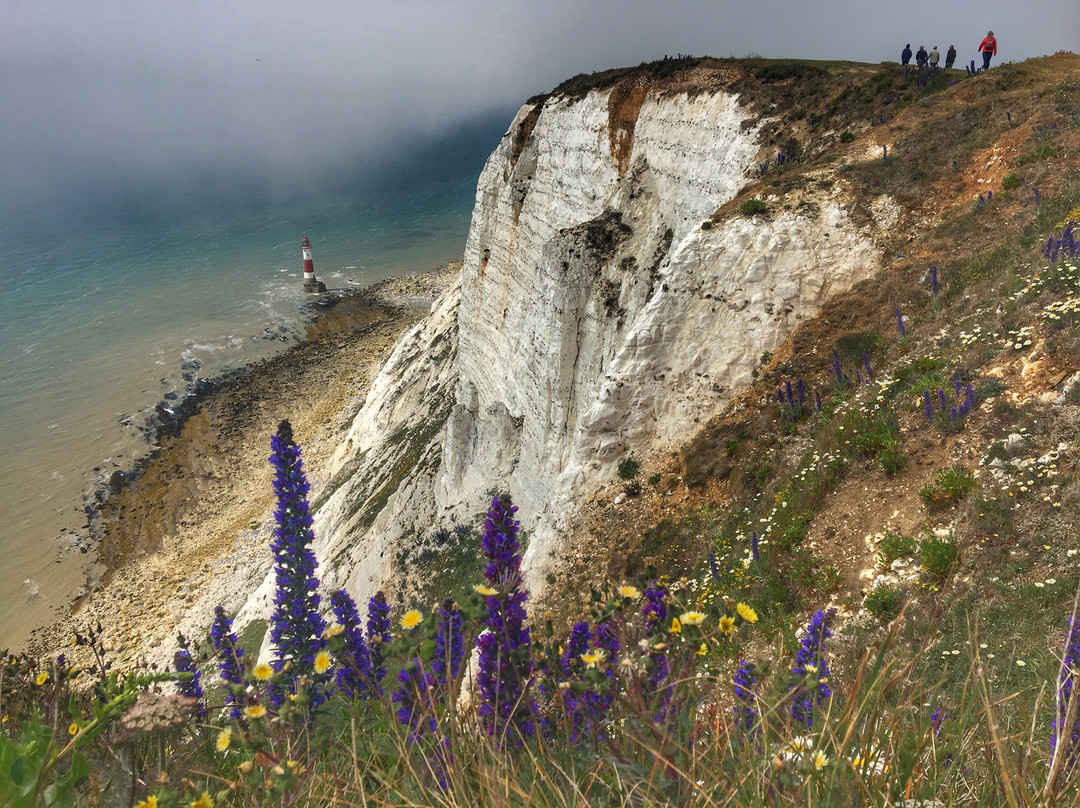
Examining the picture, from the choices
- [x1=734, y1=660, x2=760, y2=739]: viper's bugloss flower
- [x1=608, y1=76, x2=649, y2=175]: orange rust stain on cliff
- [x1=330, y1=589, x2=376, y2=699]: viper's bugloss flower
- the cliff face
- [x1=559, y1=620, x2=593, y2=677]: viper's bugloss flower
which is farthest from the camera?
[x1=608, y1=76, x2=649, y2=175]: orange rust stain on cliff

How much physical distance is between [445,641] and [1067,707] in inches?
104

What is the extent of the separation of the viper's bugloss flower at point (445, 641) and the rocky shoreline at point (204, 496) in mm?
23752

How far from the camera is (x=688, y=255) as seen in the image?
15.5 meters

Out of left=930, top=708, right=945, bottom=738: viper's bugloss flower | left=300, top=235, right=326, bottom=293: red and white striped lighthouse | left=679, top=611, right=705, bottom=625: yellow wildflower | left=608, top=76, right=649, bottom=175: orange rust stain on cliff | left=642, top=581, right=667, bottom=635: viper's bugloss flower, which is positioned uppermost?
left=608, top=76, right=649, bottom=175: orange rust stain on cliff

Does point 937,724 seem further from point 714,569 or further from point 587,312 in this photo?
point 587,312

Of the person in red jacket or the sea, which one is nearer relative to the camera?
the person in red jacket

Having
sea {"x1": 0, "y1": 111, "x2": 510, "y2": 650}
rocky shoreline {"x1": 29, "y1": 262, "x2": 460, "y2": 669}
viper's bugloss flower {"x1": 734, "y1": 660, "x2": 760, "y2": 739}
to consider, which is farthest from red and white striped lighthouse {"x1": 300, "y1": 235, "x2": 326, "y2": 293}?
viper's bugloss flower {"x1": 734, "y1": 660, "x2": 760, "y2": 739}

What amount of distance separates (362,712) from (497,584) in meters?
1.06

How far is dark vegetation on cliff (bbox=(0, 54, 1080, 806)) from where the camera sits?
8.32 ft

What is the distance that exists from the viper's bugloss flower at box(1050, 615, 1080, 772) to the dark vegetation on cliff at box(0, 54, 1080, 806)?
6cm

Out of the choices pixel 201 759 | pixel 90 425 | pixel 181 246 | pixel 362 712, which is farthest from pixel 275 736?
pixel 181 246

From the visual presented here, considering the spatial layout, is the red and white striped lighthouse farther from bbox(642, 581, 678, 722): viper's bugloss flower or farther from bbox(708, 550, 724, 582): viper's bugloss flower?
bbox(642, 581, 678, 722): viper's bugloss flower

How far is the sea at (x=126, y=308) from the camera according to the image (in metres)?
40.9

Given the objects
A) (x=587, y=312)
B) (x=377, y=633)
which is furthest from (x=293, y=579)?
(x=587, y=312)
